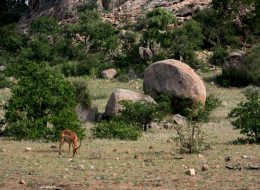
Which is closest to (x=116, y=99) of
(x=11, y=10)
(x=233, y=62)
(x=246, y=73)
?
(x=246, y=73)

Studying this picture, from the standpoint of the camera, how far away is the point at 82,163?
8.50 m

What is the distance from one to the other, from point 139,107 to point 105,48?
16.9m

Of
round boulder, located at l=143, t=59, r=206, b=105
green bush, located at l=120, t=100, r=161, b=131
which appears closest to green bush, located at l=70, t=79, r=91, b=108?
round boulder, located at l=143, t=59, r=206, b=105

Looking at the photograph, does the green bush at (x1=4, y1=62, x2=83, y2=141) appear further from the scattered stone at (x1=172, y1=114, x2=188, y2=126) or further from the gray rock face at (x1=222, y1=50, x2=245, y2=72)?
the gray rock face at (x1=222, y1=50, x2=245, y2=72)

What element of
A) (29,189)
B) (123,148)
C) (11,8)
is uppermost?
(29,189)

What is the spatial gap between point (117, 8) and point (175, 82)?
2127cm

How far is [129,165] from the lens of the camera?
27.5 feet

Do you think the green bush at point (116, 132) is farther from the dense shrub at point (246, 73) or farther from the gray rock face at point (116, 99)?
the dense shrub at point (246, 73)

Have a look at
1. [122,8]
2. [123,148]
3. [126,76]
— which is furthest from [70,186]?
[122,8]

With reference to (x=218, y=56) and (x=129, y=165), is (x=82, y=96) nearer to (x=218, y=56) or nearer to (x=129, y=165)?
(x=129, y=165)

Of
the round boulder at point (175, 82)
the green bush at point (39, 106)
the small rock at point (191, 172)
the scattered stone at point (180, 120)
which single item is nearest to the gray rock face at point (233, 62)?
the round boulder at point (175, 82)

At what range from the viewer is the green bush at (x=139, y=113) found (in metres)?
14.0

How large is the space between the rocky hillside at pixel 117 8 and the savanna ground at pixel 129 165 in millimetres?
21274

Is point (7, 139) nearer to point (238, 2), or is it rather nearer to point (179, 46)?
point (179, 46)
